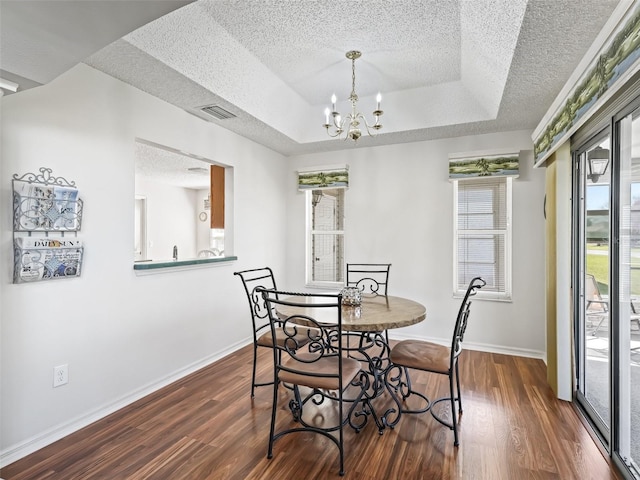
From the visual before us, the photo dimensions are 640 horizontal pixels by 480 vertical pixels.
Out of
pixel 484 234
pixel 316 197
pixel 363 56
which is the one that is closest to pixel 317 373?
pixel 363 56

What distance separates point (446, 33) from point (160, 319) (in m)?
3.19

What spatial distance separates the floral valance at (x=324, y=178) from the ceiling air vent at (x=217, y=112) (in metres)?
1.51

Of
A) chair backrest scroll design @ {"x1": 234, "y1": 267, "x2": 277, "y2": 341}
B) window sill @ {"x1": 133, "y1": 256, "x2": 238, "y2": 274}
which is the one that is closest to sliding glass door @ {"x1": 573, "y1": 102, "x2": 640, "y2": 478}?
chair backrest scroll design @ {"x1": 234, "y1": 267, "x2": 277, "y2": 341}

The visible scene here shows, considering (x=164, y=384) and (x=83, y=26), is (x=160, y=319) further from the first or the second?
(x=83, y=26)

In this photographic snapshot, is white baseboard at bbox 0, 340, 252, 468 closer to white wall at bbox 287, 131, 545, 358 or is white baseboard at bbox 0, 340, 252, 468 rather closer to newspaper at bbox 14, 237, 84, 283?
newspaper at bbox 14, 237, 84, 283

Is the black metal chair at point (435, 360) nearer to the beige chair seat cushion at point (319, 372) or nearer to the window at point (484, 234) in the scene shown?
the beige chair seat cushion at point (319, 372)

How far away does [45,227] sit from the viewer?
202 cm

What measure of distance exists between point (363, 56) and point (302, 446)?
9.74ft

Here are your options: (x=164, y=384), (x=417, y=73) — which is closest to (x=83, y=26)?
(x=164, y=384)

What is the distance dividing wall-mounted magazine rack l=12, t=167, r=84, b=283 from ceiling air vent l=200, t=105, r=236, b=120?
128cm

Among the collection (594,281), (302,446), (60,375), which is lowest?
(302,446)

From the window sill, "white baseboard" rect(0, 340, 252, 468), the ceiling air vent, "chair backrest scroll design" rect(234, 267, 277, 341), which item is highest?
the ceiling air vent

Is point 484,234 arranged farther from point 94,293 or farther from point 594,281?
point 94,293

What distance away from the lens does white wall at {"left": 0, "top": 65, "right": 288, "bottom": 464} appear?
1.93m
